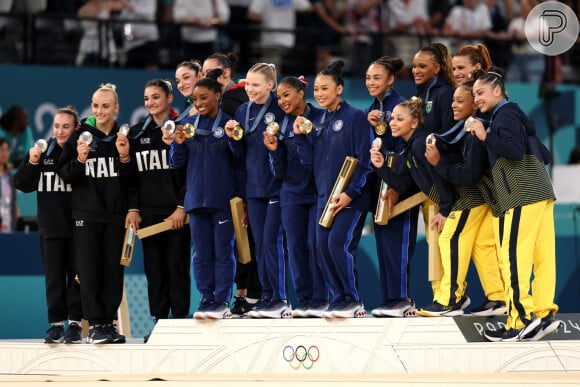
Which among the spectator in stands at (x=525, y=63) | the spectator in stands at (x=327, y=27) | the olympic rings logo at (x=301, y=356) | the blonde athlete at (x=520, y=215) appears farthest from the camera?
→ the spectator in stands at (x=525, y=63)

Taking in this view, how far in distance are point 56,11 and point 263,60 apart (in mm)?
2390

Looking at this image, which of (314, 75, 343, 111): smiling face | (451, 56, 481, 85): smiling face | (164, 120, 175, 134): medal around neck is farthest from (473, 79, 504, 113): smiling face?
(164, 120, 175, 134): medal around neck

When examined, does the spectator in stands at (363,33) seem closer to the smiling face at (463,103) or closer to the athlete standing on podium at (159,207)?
the athlete standing on podium at (159,207)

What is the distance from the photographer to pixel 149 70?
13.9 metres

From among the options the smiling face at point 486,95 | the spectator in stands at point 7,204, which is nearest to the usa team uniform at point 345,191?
the smiling face at point 486,95

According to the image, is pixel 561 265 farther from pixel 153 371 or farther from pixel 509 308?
pixel 153 371

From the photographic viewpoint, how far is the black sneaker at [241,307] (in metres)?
10.2

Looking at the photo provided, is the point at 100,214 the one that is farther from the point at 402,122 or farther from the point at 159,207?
the point at 402,122

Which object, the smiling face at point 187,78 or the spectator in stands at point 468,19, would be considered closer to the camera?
the smiling face at point 187,78

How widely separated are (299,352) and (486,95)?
231 centimetres

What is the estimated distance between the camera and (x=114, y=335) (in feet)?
32.2

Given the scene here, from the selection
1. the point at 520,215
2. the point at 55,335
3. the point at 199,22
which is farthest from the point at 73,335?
the point at 199,22

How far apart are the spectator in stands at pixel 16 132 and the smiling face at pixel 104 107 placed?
11.1 ft

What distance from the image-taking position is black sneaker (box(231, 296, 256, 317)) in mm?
10250
